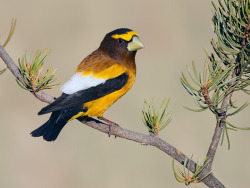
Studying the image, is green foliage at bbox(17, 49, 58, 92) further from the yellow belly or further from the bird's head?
the bird's head

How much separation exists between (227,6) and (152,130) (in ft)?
3.11

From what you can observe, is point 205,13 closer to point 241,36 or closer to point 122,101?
point 122,101

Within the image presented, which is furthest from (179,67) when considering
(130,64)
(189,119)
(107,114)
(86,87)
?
(86,87)

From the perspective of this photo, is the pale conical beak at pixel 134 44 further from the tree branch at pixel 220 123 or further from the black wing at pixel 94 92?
the tree branch at pixel 220 123

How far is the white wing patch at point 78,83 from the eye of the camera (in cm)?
401

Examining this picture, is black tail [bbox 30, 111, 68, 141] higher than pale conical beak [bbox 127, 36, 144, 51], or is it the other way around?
pale conical beak [bbox 127, 36, 144, 51]

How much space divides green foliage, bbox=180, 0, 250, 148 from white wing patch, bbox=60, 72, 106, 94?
4.79 ft

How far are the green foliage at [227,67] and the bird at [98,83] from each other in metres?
1.38

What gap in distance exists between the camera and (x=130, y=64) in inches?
185

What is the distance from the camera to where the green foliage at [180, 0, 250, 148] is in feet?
8.87

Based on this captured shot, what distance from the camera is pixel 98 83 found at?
13.9 ft

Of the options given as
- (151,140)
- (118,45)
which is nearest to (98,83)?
(118,45)

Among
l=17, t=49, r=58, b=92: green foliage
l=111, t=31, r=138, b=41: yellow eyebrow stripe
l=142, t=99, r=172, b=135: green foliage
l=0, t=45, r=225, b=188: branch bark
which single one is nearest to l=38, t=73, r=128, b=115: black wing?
l=111, t=31, r=138, b=41: yellow eyebrow stripe

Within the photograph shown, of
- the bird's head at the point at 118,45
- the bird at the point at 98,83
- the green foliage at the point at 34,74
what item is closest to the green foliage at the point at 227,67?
the green foliage at the point at 34,74
